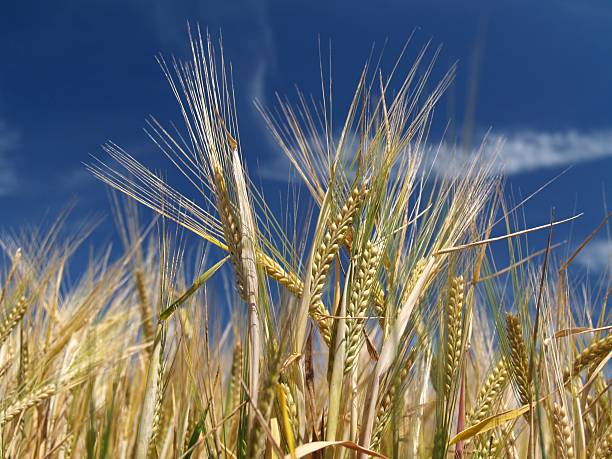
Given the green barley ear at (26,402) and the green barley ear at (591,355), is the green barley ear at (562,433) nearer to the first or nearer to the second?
the green barley ear at (591,355)

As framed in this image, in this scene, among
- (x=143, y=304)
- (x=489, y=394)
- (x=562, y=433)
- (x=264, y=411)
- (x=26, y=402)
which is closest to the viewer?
(x=264, y=411)

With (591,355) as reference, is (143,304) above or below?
above

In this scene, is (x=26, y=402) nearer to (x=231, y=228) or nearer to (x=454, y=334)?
(x=231, y=228)

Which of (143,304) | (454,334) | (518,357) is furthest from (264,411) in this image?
(143,304)

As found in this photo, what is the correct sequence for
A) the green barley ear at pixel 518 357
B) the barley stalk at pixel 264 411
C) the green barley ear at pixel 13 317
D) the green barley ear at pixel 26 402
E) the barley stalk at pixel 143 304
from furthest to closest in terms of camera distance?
1. the barley stalk at pixel 143 304
2. the green barley ear at pixel 13 317
3. the green barley ear at pixel 26 402
4. the green barley ear at pixel 518 357
5. the barley stalk at pixel 264 411

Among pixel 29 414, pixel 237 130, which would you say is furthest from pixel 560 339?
pixel 29 414

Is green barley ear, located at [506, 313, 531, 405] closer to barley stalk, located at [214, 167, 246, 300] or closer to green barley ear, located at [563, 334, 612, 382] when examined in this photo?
green barley ear, located at [563, 334, 612, 382]

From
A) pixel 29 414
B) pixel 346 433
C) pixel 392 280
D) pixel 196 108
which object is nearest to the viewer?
pixel 392 280

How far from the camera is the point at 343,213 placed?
1288 mm

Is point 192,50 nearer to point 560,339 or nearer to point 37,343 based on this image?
point 560,339

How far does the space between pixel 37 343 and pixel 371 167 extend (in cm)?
190

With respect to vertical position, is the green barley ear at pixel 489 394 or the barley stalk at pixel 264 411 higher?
the green barley ear at pixel 489 394

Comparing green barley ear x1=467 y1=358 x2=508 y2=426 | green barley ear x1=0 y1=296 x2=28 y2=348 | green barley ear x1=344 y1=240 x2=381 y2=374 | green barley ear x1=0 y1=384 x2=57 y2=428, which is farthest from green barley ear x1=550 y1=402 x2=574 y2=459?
green barley ear x1=0 y1=296 x2=28 y2=348

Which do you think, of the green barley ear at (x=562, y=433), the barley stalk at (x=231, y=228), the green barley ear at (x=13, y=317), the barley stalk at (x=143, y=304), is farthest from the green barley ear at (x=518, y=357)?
the barley stalk at (x=143, y=304)
